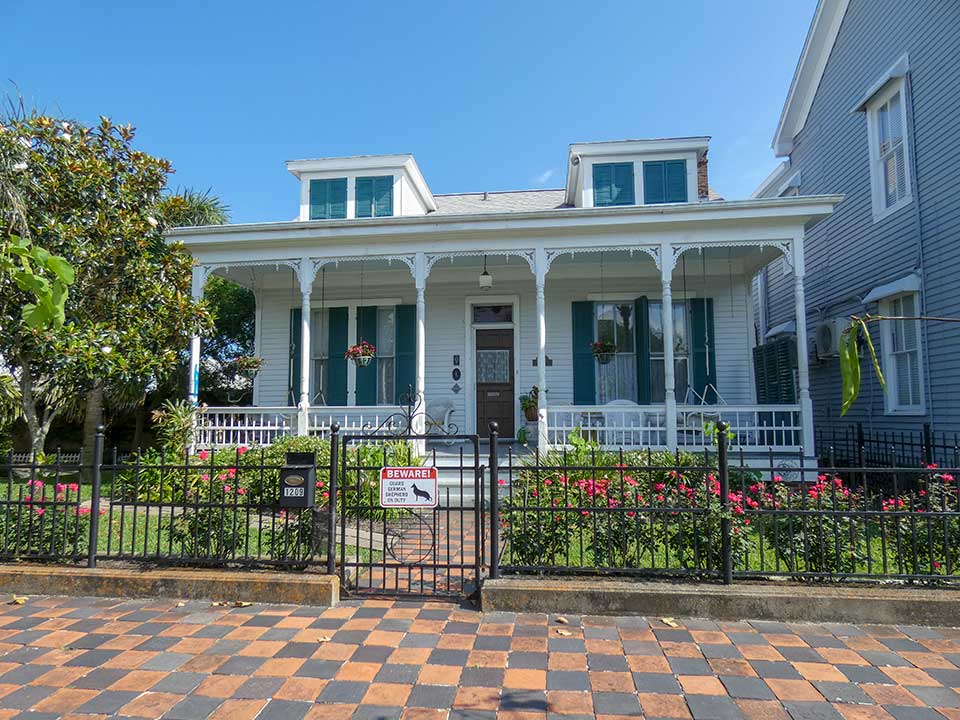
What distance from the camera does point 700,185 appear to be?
11844mm

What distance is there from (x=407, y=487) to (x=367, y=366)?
24.6 feet

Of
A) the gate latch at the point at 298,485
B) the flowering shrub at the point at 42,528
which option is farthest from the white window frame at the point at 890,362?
the flowering shrub at the point at 42,528

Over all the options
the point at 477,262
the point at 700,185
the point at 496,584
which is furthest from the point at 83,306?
the point at 700,185

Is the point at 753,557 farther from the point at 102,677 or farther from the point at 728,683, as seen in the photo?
the point at 102,677

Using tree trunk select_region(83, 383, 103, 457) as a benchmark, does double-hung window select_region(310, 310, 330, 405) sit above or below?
above

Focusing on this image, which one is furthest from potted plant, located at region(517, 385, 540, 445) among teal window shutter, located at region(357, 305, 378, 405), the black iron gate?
the black iron gate

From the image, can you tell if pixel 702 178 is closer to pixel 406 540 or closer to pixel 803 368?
pixel 803 368

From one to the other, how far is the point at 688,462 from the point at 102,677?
5.75 meters

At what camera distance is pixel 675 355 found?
36.5ft

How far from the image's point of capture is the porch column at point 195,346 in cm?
977

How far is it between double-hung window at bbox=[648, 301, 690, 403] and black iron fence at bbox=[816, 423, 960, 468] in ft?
8.91

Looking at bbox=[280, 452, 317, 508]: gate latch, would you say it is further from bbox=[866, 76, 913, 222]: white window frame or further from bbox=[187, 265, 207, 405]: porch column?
bbox=[866, 76, 913, 222]: white window frame

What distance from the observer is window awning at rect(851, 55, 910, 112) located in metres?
9.46

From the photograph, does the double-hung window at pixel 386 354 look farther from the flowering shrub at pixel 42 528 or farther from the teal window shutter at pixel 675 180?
the flowering shrub at pixel 42 528
